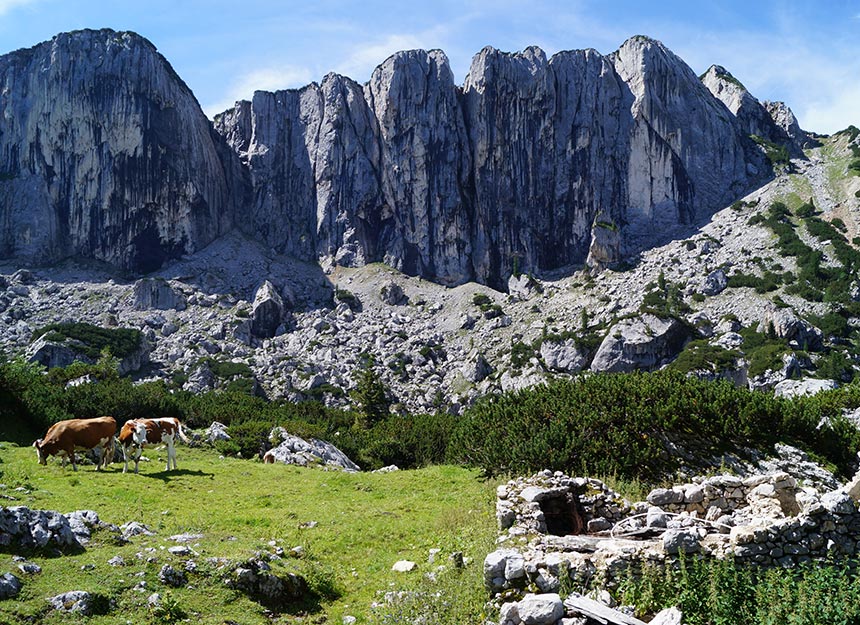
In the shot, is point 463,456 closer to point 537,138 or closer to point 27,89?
point 537,138

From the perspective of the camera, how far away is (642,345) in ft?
284

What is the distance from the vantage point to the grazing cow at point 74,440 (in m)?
22.5

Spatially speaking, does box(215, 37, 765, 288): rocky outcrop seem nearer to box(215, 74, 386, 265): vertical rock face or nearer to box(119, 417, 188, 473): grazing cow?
box(215, 74, 386, 265): vertical rock face

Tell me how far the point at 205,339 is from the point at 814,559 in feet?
334

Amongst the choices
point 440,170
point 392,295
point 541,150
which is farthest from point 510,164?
point 392,295

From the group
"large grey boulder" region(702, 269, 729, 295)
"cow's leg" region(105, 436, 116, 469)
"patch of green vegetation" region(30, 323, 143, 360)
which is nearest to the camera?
"cow's leg" region(105, 436, 116, 469)

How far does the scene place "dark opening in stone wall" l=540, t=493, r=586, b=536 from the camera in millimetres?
15062

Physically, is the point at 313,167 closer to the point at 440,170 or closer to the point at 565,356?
the point at 440,170

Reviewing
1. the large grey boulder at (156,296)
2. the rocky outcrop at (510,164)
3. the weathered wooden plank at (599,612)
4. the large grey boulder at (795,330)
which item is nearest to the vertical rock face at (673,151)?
the rocky outcrop at (510,164)

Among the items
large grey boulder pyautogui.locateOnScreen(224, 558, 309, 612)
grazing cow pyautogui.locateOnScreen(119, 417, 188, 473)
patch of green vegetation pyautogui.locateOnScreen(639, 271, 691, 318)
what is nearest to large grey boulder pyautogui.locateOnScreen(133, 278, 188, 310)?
patch of green vegetation pyautogui.locateOnScreen(639, 271, 691, 318)

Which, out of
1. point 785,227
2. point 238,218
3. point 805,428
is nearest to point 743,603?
point 805,428

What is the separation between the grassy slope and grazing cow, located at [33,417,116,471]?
47 centimetres

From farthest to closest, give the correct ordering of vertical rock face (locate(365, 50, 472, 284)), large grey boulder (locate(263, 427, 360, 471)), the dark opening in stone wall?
1. vertical rock face (locate(365, 50, 472, 284))
2. large grey boulder (locate(263, 427, 360, 471))
3. the dark opening in stone wall

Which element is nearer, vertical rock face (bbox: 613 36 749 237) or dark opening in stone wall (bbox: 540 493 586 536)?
dark opening in stone wall (bbox: 540 493 586 536)
